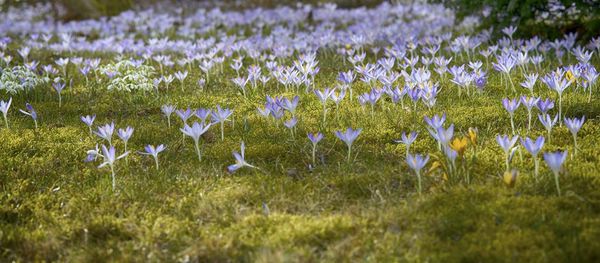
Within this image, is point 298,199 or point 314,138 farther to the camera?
point 314,138

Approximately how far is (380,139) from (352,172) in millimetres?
616

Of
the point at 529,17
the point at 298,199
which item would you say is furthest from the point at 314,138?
the point at 529,17

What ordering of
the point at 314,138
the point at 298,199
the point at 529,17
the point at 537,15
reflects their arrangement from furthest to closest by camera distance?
the point at 537,15 → the point at 529,17 → the point at 314,138 → the point at 298,199

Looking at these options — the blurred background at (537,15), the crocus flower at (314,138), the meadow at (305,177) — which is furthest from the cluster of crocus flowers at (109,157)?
the blurred background at (537,15)

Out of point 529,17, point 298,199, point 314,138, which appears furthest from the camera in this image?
point 529,17

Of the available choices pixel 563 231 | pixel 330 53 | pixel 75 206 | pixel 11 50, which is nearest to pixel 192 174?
pixel 75 206

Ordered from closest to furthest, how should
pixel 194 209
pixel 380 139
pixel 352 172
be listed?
pixel 194 209, pixel 352 172, pixel 380 139

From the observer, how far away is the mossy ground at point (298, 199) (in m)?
2.96

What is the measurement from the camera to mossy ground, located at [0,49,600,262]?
296 cm

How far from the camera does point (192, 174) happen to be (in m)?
3.84

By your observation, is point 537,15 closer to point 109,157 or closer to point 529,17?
point 529,17

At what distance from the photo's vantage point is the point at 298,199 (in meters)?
3.49

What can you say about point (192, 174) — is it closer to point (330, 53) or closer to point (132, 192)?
point (132, 192)

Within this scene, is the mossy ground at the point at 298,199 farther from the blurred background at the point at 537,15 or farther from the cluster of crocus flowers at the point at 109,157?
the blurred background at the point at 537,15
